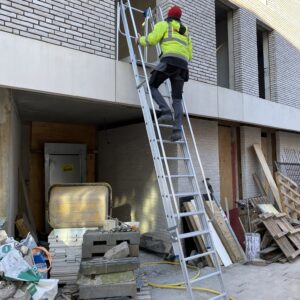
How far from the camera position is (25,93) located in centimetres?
559

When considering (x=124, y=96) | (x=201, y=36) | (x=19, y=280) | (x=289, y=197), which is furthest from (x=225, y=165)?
(x=19, y=280)

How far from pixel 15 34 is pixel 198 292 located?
4473 millimetres

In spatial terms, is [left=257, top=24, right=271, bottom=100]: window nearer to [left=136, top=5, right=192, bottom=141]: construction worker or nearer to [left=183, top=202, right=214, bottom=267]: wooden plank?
[left=183, top=202, right=214, bottom=267]: wooden plank

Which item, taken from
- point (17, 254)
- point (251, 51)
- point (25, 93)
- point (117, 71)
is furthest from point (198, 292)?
point (251, 51)

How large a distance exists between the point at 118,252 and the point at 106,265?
0.84 feet

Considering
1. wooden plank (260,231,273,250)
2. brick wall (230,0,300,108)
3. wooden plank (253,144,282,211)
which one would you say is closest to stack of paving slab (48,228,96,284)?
wooden plank (260,231,273,250)

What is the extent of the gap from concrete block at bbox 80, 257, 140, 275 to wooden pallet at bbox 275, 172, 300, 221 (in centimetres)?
552

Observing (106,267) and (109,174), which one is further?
(109,174)

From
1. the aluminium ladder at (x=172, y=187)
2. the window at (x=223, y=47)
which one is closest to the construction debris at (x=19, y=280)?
the aluminium ladder at (x=172, y=187)

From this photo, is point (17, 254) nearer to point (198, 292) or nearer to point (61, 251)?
point (61, 251)

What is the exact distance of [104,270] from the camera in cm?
463

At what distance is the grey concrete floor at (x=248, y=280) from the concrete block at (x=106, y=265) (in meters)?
0.79

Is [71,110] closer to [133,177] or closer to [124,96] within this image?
[124,96]

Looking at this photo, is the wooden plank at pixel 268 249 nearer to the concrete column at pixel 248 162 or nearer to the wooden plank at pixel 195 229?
the wooden plank at pixel 195 229
